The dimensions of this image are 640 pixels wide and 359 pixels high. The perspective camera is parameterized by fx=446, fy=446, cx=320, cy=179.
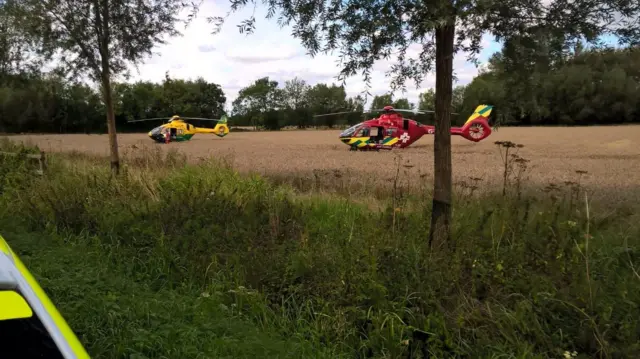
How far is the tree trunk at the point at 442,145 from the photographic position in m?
4.46

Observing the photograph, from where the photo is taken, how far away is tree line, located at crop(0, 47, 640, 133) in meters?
4.32

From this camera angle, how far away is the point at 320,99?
34.6 m

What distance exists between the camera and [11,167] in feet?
32.9

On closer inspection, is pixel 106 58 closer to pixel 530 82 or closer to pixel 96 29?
pixel 96 29

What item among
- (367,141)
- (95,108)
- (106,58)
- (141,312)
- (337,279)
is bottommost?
(141,312)

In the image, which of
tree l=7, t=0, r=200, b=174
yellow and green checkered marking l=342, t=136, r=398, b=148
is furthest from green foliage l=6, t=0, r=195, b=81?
yellow and green checkered marking l=342, t=136, r=398, b=148

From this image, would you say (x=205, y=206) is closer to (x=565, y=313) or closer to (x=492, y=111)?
(x=492, y=111)

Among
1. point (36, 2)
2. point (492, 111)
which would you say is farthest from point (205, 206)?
point (36, 2)

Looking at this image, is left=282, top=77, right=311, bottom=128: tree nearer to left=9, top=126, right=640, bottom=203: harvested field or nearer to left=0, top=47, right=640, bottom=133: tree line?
left=0, top=47, right=640, bottom=133: tree line

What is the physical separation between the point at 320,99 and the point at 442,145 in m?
30.5

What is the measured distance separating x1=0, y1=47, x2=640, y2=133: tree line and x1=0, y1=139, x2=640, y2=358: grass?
134 centimetres

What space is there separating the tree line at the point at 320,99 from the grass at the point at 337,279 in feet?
4.40

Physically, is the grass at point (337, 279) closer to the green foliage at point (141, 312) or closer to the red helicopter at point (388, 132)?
the green foliage at point (141, 312)

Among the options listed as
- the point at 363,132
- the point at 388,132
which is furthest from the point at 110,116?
the point at 388,132
